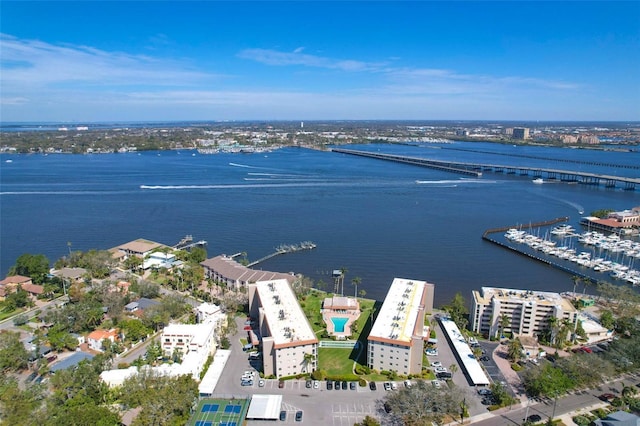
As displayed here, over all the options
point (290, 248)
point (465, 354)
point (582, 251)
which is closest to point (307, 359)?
point (465, 354)

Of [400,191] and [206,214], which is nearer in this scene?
[206,214]

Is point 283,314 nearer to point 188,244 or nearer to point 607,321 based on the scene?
point 607,321

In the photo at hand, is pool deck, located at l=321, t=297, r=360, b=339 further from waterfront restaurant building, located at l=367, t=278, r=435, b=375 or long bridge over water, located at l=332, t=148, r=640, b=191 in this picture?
long bridge over water, located at l=332, t=148, r=640, b=191

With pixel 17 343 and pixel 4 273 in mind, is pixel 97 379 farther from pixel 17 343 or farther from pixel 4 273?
pixel 4 273

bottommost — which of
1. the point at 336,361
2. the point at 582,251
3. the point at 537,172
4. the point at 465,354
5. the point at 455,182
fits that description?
the point at 336,361

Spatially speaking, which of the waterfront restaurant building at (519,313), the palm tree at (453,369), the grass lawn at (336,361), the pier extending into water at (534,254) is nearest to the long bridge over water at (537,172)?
the pier extending into water at (534,254)

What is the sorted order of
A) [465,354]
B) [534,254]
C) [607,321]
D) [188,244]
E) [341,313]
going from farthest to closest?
1. [188,244]
2. [534,254]
3. [341,313]
4. [607,321]
5. [465,354]

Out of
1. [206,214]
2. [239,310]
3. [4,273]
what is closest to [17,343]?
[239,310]
